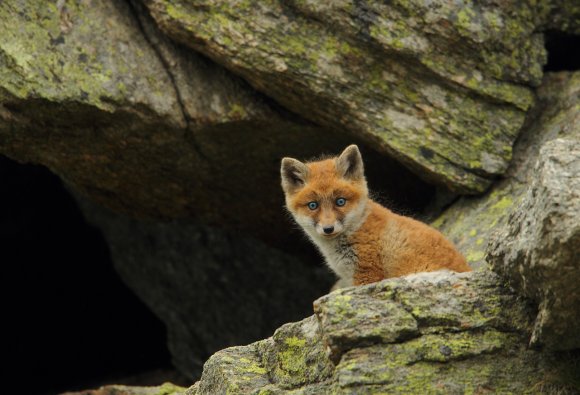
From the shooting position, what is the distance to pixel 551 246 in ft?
16.0

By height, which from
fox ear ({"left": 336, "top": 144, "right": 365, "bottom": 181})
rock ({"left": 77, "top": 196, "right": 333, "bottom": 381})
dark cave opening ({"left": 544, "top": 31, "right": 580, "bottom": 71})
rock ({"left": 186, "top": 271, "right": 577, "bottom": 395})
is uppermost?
dark cave opening ({"left": 544, "top": 31, "right": 580, "bottom": 71})

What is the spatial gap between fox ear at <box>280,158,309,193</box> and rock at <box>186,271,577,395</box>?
121 inches

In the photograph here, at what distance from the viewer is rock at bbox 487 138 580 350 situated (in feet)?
15.9

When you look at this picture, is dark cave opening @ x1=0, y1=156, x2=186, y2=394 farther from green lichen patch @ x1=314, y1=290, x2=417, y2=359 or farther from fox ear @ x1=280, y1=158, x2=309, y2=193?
green lichen patch @ x1=314, y1=290, x2=417, y2=359

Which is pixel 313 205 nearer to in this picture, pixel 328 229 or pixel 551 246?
pixel 328 229

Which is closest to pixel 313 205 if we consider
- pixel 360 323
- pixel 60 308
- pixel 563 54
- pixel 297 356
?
pixel 297 356

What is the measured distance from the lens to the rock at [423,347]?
5.54m

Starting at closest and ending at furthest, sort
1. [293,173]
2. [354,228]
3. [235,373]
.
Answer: [235,373]
[354,228]
[293,173]

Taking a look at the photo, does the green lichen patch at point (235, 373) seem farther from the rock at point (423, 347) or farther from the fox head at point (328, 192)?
the fox head at point (328, 192)

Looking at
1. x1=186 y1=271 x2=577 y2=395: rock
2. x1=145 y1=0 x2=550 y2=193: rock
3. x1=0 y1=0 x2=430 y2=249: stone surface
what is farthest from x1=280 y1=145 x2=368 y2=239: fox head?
x1=186 y1=271 x2=577 y2=395: rock

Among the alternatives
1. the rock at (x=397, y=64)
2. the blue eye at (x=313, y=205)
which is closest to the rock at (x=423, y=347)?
the blue eye at (x=313, y=205)

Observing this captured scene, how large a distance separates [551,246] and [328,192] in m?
4.13

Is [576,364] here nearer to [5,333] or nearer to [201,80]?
[201,80]

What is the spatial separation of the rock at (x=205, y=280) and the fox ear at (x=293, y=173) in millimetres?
4082
